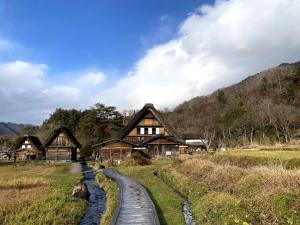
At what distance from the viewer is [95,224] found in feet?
47.7

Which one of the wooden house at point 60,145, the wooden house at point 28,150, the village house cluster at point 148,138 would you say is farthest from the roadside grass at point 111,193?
the wooden house at point 28,150

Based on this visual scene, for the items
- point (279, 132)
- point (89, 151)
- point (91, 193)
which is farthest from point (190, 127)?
point (91, 193)

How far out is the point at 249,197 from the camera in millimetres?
13492

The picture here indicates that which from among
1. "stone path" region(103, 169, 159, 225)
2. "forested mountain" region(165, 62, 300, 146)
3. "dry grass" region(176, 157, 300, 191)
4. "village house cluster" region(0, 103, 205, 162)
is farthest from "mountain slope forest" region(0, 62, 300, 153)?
"stone path" region(103, 169, 159, 225)

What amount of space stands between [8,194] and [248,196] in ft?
46.1

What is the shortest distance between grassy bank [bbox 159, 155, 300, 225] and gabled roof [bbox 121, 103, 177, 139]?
122ft

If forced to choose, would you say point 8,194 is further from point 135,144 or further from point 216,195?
point 135,144

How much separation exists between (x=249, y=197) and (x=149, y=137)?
143ft

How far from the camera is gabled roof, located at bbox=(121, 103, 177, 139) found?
2226 inches

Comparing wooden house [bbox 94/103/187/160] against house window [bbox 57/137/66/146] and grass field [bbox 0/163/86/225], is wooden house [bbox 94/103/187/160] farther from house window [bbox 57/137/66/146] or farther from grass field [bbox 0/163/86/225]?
grass field [bbox 0/163/86/225]

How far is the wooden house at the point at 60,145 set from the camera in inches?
2557

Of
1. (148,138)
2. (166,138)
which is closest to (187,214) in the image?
(148,138)

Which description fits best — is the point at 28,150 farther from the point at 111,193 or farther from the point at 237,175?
the point at 237,175

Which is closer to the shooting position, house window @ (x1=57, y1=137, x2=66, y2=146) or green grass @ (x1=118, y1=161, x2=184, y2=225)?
green grass @ (x1=118, y1=161, x2=184, y2=225)
